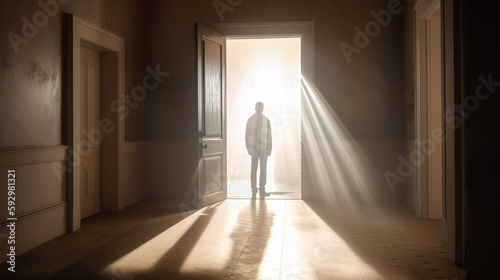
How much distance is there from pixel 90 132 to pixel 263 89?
7.14m

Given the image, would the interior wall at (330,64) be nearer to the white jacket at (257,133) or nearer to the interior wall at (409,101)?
the interior wall at (409,101)

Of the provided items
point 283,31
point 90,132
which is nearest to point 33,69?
point 90,132

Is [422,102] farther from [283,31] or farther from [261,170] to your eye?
[261,170]

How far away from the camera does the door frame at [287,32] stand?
6.95 metres

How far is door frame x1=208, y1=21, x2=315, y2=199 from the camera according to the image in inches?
273

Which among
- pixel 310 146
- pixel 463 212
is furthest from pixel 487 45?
pixel 310 146

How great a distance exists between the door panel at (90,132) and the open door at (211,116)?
136 centimetres

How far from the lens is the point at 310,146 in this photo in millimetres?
6914

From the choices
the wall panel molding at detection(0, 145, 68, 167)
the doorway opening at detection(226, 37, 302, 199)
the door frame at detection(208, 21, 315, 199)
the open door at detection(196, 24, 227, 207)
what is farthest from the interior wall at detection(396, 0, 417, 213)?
the doorway opening at detection(226, 37, 302, 199)

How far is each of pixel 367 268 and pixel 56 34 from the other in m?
3.73

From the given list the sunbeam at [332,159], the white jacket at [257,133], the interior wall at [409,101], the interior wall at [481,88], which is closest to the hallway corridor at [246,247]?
the interior wall at [409,101]

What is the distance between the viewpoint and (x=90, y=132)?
5.73m

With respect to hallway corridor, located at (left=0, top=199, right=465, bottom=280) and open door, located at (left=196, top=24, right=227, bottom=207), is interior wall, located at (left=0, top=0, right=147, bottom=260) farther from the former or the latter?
open door, located at (left=196, top=24, right=227, bottom=207)

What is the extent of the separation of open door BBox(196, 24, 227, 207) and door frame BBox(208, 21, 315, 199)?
0.75 feet
